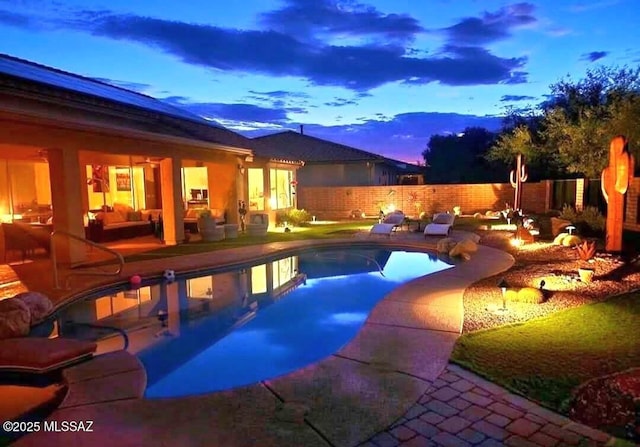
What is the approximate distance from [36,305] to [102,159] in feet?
31.7

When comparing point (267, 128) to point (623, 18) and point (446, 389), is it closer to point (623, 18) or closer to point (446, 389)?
point (623, 18)

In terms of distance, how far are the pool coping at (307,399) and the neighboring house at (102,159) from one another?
20.5 ft

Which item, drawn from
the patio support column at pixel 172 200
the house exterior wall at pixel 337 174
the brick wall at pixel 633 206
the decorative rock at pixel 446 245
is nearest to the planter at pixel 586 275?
the decorative rock at pixel 446 245

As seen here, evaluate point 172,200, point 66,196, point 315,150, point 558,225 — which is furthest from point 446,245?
point 315,150

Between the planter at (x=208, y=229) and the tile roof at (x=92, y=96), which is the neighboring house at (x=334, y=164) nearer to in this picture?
the tile roof at (x=92, y=96)

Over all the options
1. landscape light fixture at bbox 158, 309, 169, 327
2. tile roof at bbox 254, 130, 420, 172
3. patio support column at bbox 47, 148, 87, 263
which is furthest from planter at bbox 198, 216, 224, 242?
tile roof at bbox 254, 130, 420, 172

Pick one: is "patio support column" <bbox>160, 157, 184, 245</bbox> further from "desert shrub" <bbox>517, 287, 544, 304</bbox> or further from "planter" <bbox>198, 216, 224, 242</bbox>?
"desert shrub" <bbox>517, 287, 544, 304</bbox>

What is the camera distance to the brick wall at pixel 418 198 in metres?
22.7

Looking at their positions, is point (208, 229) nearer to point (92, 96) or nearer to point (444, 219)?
point (92, 96)

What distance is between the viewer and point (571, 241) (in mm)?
11477

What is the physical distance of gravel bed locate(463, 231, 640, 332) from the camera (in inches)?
251

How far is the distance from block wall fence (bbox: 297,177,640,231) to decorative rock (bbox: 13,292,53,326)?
17.6 m

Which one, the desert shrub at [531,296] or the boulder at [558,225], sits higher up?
the boulder at [558,225]

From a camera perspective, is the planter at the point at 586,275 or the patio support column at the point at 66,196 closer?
the planter at the point at 586,275
